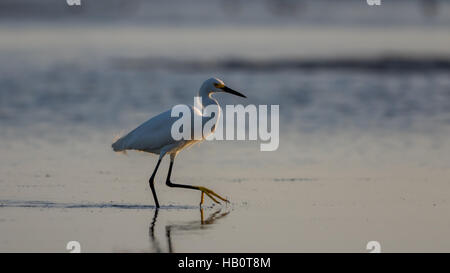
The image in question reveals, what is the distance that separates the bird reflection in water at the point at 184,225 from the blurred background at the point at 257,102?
0.76 feet

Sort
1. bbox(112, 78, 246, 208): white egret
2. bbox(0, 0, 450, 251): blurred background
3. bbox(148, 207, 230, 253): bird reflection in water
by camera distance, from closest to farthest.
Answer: bbox(148, 207, 230, 253): bird reflection in water
bbox(0, 0, 450, 251): blurred background
bbox(112, 78, 246, 208): white egret

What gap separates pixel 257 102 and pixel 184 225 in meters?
11.7

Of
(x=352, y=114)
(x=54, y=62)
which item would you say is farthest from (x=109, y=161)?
(x=54, y=62)

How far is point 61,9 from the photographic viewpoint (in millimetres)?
57500

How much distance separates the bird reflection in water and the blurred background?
0.76 feet

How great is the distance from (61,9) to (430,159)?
46.8m

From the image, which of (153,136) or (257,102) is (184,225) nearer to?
(153,136)

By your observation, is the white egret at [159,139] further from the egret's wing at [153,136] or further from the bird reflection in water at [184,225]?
the bird reflection in water at [184,225]

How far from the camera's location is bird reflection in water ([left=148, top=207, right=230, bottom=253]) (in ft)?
29.2

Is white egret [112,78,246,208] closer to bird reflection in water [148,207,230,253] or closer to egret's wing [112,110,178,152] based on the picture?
egret's wing [112,110,178,152]

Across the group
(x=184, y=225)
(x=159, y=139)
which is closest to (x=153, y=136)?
(x=159, y=139)

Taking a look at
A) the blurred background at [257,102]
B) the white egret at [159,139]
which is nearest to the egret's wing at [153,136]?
the white egret at [159,139]

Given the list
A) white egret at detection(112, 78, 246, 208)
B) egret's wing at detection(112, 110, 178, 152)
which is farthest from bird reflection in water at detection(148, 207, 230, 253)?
egret's wing at detection(112, 110, 178, 152)

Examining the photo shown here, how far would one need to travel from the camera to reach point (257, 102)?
21.2m
